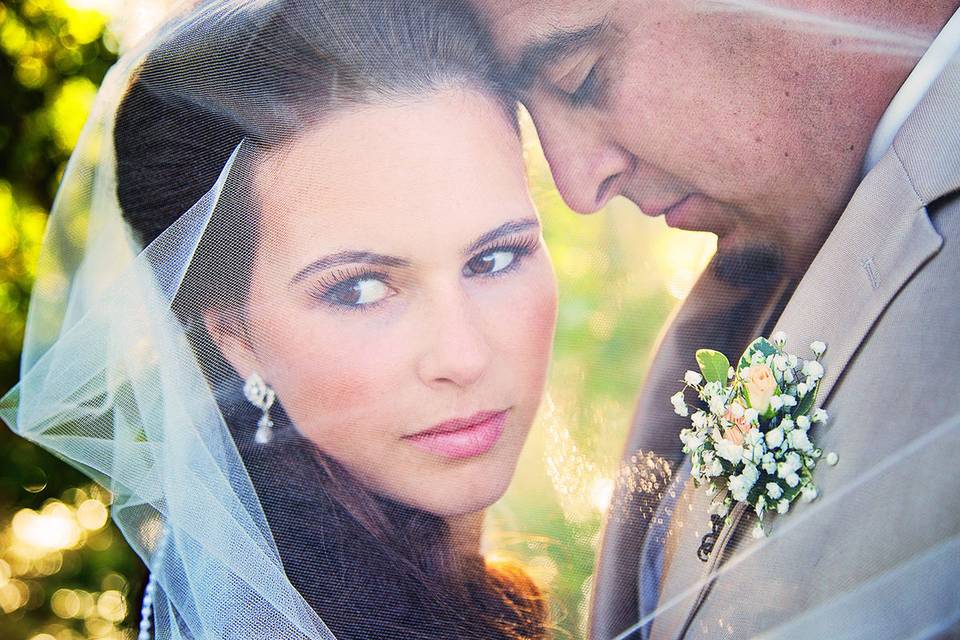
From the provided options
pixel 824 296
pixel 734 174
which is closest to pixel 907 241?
pixel 824 296

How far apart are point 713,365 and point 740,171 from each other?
0.30 m

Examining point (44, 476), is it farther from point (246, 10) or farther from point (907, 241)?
point (907, 241)

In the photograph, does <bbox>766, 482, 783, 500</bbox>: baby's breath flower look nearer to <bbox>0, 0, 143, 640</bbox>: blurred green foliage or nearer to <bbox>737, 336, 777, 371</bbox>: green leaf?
<bbox>737, 336, 777, 371</bbox>: green leaf

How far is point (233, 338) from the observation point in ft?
4.75

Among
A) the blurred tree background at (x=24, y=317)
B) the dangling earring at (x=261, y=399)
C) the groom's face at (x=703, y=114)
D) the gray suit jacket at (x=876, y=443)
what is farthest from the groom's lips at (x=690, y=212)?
the blurred tree background at (x=24, y=317)

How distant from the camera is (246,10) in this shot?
1.49 metres

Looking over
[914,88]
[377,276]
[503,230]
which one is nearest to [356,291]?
[377,276]

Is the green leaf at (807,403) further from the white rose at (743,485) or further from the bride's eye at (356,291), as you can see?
the bride's eye at (356,291)

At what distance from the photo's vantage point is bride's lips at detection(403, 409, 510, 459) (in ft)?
4.43

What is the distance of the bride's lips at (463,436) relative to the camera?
1350 mm

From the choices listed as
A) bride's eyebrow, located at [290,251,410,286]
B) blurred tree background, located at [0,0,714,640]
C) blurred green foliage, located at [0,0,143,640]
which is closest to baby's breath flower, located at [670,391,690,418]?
bride's eyebrow, located at [290,251,410,286]

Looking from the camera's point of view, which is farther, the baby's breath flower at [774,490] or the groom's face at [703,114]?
the groom's face at [703,114]

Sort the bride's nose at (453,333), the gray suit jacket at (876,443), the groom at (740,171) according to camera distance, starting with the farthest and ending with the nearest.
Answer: the bride's nose at (453,333), the groom at (740,171), the gray suit jacket at (876,443)

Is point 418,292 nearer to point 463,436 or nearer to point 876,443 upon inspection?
point 463,436
